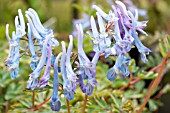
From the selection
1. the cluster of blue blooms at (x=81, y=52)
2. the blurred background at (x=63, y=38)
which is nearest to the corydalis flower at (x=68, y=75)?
the cluster of blue blooms at (x=81, y=52)

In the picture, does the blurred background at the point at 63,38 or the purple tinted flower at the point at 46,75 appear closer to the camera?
the purple tinted flower at the point at 46,75

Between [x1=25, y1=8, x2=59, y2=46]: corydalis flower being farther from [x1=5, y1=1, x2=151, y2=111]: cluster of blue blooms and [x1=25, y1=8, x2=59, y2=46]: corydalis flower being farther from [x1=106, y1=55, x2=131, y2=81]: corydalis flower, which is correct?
[x1=106, y1=55, x2=131, y2=81]: corydalis flower

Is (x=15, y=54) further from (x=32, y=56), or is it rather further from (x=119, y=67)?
(x=119, y=67)

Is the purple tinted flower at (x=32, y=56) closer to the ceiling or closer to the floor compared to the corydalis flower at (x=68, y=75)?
closer to the ceiling

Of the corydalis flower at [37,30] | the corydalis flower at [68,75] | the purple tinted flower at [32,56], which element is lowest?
the corydalis flower at [68,75]

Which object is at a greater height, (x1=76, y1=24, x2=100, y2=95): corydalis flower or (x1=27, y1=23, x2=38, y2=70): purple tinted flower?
(x1=27, y1=23, x2=38, y2=70): purple tinted flower

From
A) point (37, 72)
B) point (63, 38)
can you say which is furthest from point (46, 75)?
point (63, 38)

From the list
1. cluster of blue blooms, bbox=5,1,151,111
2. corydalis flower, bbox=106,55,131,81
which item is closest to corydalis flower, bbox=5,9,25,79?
cluster of blue blooms, bbox=5,1,151,111

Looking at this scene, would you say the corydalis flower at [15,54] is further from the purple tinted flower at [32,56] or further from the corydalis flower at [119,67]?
the corydalis flower at [119,67]

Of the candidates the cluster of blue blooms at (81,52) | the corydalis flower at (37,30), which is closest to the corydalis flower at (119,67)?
the cluster of blue blooms at (81,52)
